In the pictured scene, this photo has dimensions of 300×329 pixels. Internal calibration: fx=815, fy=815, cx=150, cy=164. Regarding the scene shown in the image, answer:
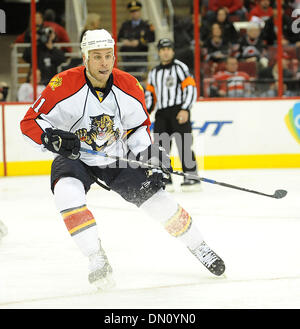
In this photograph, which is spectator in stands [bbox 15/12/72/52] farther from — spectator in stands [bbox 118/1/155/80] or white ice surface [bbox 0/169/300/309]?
white ice surface [bbox 0/169/300/309]

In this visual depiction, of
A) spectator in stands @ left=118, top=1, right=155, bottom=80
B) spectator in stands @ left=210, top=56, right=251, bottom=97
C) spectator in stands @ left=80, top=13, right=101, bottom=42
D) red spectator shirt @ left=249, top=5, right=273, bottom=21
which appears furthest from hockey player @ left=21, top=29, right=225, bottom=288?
red spectator shirt @ left=249, top=5, right=273, bottom=21

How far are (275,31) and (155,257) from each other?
17.7ft

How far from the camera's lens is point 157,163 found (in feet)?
11.4

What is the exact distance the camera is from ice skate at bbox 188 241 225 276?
3.45 metres

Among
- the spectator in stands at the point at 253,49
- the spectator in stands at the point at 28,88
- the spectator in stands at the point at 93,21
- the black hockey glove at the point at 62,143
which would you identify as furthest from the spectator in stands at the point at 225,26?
the black hockey glove at the point at 62,143

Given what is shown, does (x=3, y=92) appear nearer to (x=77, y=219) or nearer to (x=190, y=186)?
(x=190, y=186)

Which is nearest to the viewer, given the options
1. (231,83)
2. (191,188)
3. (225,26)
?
(191,188)

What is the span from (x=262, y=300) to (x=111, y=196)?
3.63 m

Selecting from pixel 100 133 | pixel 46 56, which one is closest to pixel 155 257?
pixel 100 133

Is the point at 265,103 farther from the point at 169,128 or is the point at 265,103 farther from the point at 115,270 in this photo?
the point at 115,270

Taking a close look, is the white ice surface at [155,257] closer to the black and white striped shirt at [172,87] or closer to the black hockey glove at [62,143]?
the black hockey glove at [62,143]

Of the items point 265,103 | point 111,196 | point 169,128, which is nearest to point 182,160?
point 169,128

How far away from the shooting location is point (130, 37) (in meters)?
8.80
